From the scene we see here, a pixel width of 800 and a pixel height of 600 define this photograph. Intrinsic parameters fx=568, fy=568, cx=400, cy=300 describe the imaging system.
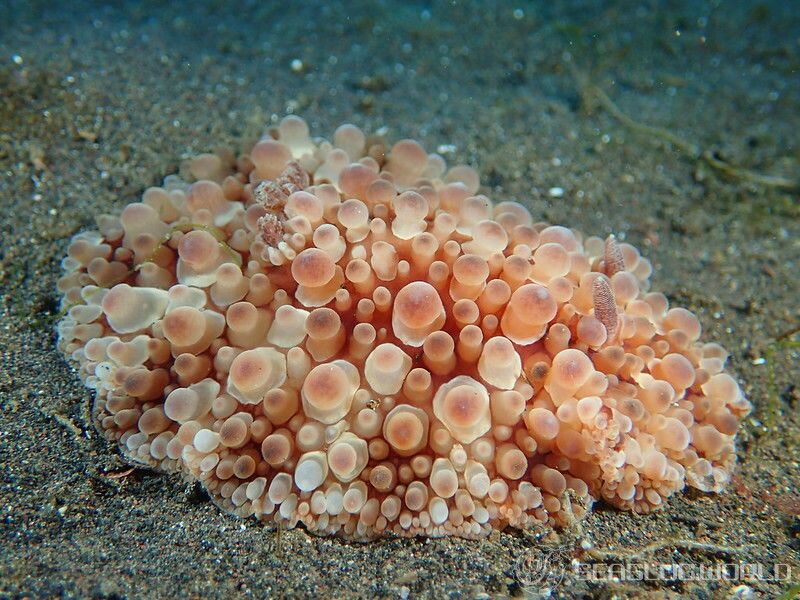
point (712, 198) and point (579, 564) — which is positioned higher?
point (712, 198)

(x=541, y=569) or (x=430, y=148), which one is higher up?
(x=430, y=148)

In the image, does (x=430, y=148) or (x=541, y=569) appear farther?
(x=430, y=148)

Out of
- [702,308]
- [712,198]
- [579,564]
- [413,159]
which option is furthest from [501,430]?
[712,198]

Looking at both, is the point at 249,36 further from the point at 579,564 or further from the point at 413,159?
the point at 579,564
